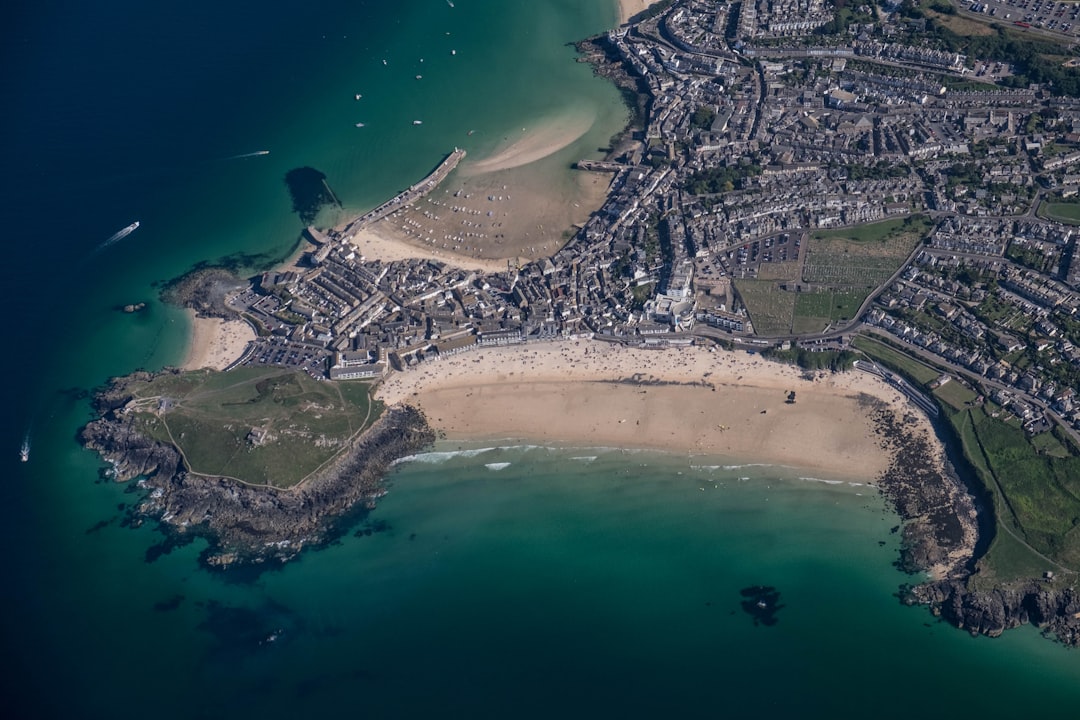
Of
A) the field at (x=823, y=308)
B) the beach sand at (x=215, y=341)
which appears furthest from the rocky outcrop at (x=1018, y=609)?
the beach sand at (x=215, y=341)

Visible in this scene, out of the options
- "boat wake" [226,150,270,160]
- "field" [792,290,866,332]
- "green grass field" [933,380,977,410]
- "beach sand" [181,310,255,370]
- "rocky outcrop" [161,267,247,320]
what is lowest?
"green grass field" [933,380,977,410]

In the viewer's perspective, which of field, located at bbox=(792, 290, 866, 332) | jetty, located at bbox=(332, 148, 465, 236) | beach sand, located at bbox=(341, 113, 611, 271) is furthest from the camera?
jetty, located at bbox=(332, 148, 465, 236)

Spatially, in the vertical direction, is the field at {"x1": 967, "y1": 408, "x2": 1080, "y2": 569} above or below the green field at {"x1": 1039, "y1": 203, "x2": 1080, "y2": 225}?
below

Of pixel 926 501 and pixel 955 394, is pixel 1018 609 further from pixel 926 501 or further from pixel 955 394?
pixel 955 394

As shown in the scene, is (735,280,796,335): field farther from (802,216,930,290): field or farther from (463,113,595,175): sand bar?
(463,113,595,175): sand bar

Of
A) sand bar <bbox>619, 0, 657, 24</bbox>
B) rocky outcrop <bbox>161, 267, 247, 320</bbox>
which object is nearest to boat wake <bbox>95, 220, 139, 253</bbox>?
rocky outcrop <bbox>161, 267, 247, 320</bbox>

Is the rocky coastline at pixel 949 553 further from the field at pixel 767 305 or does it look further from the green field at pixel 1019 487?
the field at pixel 767 305
